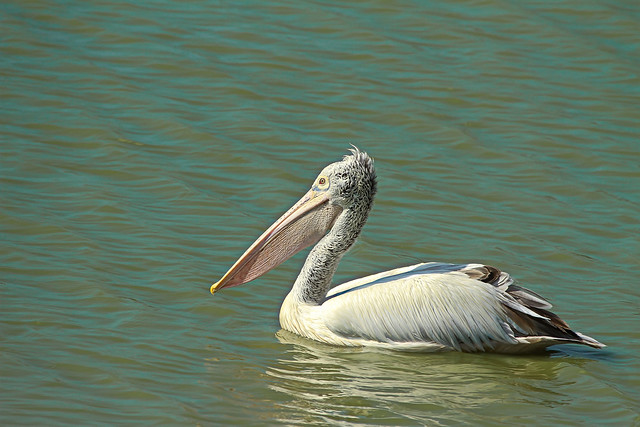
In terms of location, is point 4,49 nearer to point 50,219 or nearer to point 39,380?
point 50,219

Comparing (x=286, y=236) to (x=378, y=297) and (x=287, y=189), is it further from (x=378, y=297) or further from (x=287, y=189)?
(x=287, y=189)

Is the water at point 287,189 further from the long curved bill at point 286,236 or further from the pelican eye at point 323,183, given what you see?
the pelican eye at point 323,183

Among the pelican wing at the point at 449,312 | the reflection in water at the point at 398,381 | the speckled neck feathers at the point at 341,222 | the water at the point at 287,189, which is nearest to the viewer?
the reflection in water at the point at 398,381

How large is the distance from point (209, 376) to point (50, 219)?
211 cm

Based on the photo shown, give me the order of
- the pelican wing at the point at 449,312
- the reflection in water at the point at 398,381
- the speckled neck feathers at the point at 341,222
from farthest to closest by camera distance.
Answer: the speckled neck feathers at the point at 341,222 → the pelican wing at the point at 449,312 → the reflection in water at the point at 398,381

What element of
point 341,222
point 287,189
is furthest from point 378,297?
point 287,189

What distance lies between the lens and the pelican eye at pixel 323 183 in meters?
5.76

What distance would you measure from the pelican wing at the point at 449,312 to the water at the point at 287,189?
0.12 meters

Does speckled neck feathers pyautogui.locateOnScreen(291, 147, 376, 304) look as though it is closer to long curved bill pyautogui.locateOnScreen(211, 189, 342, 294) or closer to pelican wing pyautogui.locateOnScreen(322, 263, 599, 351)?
long curved bill pyautogui.locateOnScreen(211, 189, 342, 294)

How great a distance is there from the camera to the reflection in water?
15.1 feet

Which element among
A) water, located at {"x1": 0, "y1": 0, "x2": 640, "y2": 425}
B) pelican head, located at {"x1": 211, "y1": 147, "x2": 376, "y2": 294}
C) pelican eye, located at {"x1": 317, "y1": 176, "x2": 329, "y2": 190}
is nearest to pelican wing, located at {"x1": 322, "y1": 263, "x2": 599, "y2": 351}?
water, located at {"x1": 0, "y1": 0, "x2": 640, "y2": 425}

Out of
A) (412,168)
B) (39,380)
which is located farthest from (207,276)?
(412,168)

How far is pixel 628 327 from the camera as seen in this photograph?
5648 millimetres

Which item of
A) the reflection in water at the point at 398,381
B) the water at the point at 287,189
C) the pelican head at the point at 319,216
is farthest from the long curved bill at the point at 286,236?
the reflection in water at the point at 398,381
